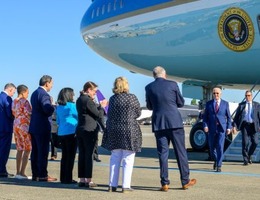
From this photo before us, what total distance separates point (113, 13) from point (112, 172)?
10.6 m

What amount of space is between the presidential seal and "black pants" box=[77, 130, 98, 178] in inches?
241

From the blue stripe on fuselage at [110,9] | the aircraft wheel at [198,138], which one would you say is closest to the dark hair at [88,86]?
the blue stripe on fuselage at [110,9]

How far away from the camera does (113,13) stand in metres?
17.7

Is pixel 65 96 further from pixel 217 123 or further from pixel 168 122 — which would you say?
pixel 217 123

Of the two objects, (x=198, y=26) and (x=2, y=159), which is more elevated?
(x=198, y=26)

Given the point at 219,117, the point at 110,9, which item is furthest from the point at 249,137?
the point at 110,9

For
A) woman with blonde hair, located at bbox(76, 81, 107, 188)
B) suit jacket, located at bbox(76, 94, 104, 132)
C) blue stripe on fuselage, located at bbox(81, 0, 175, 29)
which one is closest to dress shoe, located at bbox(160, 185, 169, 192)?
woman with blonde hair, located at bbox(76, 81, 107, 188)

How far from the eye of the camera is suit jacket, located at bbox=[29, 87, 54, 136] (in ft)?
29.2

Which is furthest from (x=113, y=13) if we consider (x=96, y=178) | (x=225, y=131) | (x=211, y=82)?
(x=96, y=178)

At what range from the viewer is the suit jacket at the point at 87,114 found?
8266 mm

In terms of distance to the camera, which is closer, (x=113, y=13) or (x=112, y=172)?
(x=112, y=172)

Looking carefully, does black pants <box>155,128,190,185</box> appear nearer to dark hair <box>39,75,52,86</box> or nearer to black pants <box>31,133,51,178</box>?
black pants <box>31,133,51,178</box>

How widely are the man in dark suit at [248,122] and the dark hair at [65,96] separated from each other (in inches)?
179

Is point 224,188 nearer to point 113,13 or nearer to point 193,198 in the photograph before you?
point 193,198
